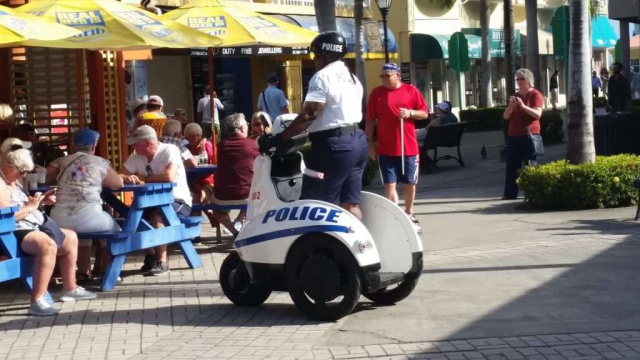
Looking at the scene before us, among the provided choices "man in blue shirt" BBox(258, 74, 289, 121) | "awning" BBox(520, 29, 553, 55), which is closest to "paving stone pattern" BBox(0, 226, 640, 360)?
"man in blue shirt" BBox(258, 74, 289, 121)

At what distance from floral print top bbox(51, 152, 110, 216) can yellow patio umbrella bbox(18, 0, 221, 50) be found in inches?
47.4

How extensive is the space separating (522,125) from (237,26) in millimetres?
3999

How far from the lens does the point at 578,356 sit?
6516mm

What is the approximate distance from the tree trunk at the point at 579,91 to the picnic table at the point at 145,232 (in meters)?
5.44

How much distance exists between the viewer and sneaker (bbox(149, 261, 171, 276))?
10.2 m

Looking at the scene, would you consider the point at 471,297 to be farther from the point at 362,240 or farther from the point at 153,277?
the point at 153,277

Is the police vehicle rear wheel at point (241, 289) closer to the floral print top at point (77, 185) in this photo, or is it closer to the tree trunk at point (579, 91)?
the floral print top at point (77, 185)

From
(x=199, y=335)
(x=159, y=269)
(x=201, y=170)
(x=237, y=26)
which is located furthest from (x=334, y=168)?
(x=237, y=26)

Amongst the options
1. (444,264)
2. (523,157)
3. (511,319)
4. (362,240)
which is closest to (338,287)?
(362,240)

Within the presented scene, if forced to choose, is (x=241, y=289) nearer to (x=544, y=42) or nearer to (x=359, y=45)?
(x=359, y=45)

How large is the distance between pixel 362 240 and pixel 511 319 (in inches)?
42.1

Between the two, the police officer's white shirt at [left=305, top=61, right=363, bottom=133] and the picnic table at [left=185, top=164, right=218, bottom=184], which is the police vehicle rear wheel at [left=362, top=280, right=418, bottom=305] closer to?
the police officer's white shirt at [left=305, top=61, right=363, bottom=133]

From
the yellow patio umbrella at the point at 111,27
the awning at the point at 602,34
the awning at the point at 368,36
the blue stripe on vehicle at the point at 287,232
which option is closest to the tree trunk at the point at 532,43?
the awning at the point at 368,36

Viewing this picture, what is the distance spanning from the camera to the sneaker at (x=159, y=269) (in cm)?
1017
